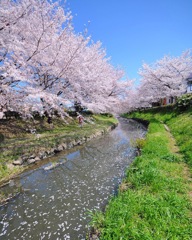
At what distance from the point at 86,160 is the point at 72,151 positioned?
96.1 inches

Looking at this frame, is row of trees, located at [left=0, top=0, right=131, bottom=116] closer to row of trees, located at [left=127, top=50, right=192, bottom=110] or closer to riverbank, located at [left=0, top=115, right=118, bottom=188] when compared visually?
riverbank, located at [left=0, top=115, right=118, bottom=188]

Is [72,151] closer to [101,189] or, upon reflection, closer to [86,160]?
[86,160]

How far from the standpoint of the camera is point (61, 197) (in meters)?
6.53

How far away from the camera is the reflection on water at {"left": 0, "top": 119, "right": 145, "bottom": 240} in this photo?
4.94 meters

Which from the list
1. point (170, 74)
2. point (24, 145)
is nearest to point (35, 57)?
point (24, 145)

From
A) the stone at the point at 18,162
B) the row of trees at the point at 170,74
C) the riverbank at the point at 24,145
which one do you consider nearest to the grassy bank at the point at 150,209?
the riverbank at the point at 24,145

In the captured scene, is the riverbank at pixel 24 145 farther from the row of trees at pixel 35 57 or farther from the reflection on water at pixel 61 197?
the row of trees at pixel 35 57

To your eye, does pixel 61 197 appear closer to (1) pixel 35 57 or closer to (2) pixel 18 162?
(2) pixel 18 162

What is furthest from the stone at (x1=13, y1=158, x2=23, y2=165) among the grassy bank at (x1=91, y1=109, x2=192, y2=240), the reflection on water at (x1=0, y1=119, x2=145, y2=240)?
the grassy bank at (x1=91, y1=109, x2=192, y2=240)

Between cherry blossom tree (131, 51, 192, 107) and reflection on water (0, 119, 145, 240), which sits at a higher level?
cherry blossom tree (131, 51, 192, 107)

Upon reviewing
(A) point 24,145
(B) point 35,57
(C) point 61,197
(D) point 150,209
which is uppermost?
(B) point 35,57

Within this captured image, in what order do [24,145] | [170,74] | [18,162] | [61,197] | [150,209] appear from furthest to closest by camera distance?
[170,74] → [24,145] → [18,162] → [61,197] → [150,209]

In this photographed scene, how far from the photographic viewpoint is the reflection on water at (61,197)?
4.94 meters

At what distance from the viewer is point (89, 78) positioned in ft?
48.6
